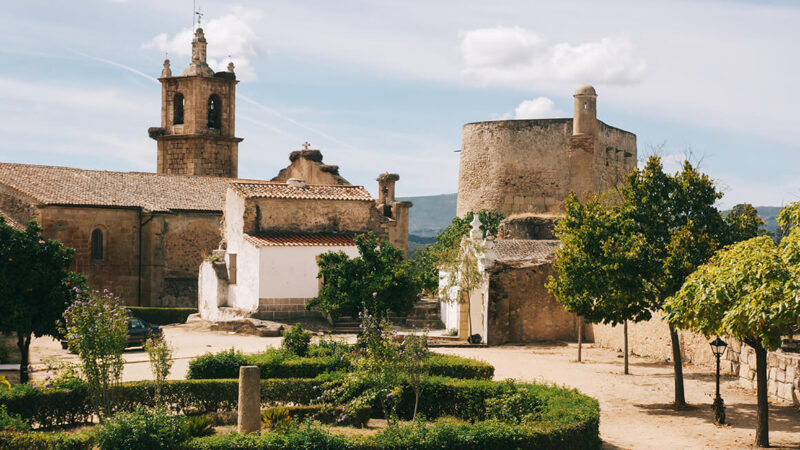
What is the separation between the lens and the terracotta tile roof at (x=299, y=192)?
109ft

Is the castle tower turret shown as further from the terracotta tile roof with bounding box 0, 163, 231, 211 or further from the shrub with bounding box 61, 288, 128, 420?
the shrub with bounding box 61, 288, 128, 420

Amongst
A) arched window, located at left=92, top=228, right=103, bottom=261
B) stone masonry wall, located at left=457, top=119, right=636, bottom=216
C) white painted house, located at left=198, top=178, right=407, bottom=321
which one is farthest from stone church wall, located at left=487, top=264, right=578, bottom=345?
arched window, located at left=92, top=228, right=103, bottom=261

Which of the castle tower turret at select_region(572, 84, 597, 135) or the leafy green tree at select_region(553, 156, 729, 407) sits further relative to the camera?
the castle tower turret at select_region(572, 84, 597, 135)

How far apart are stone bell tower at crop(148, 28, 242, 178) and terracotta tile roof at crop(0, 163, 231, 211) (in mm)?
7909

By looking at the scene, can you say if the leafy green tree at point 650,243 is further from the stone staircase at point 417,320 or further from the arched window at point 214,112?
the arched window at point 214,112

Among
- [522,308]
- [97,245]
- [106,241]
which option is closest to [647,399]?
[522,308]

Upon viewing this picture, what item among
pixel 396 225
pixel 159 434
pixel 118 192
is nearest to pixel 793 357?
pixel 159 434

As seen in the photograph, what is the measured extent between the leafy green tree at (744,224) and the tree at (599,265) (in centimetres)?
191

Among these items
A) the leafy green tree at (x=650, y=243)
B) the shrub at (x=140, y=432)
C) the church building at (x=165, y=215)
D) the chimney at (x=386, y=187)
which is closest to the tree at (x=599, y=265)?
the leafy green tree at (x=650, y=243)

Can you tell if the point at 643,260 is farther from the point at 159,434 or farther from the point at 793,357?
the point at 159,434

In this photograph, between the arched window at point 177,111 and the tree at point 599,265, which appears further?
the arched window at point 177,111

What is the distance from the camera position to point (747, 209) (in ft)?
55.6

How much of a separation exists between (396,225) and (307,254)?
1516 centimetres

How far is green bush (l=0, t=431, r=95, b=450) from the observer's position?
1069 centimetres
